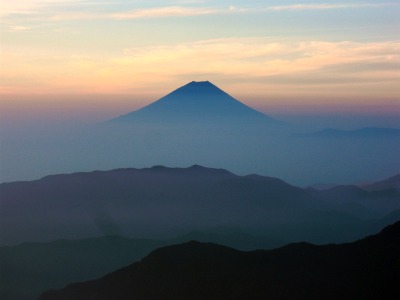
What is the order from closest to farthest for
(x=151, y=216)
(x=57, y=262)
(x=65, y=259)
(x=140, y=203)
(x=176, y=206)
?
(x=57, y=262)
(x=65, y=259)
(x=151, y=216)
(x=140, y=203)
(x=176, y=206)

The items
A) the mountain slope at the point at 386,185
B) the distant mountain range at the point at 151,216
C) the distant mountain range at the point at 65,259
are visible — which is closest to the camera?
the distant mountain range at the point at 65,259

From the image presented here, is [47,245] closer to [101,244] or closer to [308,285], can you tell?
[101,244]

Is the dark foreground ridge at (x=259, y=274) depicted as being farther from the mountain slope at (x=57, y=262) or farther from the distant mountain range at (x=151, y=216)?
the distant mountain range at (x=151, y=216)

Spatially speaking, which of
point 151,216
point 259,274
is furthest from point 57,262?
point 259,274

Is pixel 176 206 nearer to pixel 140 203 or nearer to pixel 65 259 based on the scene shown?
pixel 140 203

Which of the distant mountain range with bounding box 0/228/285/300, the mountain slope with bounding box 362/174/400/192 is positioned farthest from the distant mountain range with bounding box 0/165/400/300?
the mountain slope with bounding box 362/174/400/192

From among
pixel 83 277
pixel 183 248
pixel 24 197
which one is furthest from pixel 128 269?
pixel 24 197

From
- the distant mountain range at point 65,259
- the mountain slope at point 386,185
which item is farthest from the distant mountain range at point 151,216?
the mountain slope at point 386,185

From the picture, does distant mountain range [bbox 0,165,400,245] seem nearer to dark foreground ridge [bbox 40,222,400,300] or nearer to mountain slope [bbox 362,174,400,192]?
mountain slope [bbox 362,174,400,192]

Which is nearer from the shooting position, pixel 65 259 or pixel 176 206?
pixel 65 259
